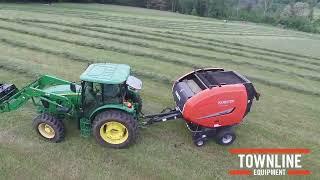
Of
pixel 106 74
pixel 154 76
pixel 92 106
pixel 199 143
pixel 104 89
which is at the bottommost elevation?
pixel 199 143

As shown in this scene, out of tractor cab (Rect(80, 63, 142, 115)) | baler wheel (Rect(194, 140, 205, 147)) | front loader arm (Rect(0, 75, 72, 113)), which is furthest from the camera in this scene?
baler wheel (Rect(194, 140, 205, 147))

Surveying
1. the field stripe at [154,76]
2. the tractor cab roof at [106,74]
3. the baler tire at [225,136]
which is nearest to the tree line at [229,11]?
the field stripe at [154,76]

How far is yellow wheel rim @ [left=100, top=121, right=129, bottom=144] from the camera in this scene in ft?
28.5

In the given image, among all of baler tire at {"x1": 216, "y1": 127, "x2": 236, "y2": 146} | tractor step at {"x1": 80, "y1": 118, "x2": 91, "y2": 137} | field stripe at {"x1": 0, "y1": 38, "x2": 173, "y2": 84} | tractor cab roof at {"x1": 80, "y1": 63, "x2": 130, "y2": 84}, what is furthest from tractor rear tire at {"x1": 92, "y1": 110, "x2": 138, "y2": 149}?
field stripe at {"x1": 0, "y1": 38, "x2": 173, "y2": 84}

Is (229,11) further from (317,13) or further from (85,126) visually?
(85,126)

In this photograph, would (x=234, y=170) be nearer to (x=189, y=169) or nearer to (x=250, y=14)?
(x=189, y=169)

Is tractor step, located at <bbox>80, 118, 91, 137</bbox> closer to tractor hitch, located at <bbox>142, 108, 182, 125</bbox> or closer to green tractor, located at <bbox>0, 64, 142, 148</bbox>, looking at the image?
green tractor, located at <bbox>0, 64, 142, 148</bbox>

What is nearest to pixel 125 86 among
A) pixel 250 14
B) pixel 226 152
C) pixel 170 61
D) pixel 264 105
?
pixel 226 152

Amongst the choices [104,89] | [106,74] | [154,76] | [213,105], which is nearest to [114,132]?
[104,89]

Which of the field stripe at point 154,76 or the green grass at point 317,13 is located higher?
the green grass at point 317,13

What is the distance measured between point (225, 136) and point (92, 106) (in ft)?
10.8

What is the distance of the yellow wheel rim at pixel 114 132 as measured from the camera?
8.70m

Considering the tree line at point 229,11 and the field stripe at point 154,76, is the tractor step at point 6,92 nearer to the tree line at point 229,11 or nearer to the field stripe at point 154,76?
the field stripe at point 154,76

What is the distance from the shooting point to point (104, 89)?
8805 mm
